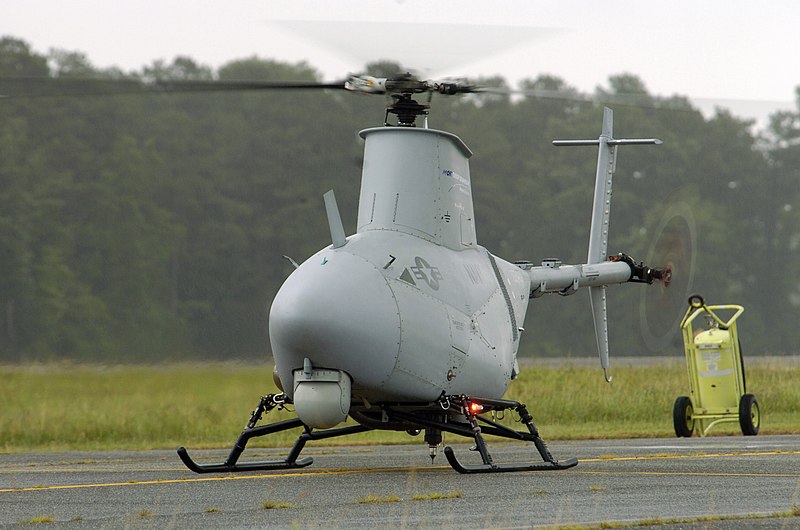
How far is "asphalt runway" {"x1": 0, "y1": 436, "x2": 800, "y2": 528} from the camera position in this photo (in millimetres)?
8578

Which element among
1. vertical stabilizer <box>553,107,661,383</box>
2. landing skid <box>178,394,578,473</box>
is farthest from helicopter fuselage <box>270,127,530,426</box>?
vertical stabilizer <box>553,107,661,383</box>

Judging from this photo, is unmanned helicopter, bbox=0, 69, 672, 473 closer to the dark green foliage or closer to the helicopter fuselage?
the helicopter fuselage

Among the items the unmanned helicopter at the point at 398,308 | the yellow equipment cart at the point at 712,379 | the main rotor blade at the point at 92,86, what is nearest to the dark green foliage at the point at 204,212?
the yellow equipment cart at the point at 712,379

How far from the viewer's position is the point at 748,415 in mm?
18969

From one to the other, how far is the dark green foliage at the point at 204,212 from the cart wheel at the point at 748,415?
3.20 meters

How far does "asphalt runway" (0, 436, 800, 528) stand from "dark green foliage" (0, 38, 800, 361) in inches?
291

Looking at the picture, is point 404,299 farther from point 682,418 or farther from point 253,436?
point 682,418

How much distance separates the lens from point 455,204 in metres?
13.8

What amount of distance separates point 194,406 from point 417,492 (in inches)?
521

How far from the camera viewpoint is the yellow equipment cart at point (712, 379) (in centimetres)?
1939

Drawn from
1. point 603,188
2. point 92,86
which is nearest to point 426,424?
point 92,86

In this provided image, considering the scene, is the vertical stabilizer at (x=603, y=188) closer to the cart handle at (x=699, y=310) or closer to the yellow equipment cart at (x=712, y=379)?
the cart handle at (x=699, y=310)

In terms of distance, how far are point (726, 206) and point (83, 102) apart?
94.8ft

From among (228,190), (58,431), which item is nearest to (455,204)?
(58,431)
